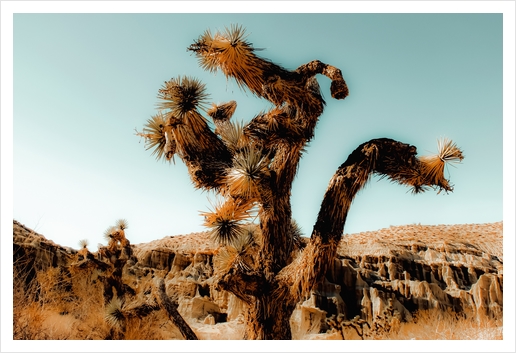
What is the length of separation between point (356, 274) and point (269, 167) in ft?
30.6

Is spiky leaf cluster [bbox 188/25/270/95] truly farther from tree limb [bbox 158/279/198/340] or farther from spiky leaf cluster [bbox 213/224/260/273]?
tree limb [bbox 158/279/198/340]

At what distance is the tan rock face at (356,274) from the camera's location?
977 centimetres

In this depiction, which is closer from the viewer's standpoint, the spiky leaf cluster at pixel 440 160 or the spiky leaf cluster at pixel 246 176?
the spiky leaf cluster at pixel 246 176

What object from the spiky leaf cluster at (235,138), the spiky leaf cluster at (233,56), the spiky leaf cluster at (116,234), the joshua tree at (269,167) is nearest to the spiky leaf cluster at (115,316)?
the spiky leaf cluster at (116,234)

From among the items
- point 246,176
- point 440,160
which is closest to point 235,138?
point 246,176

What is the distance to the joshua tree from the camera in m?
4.05

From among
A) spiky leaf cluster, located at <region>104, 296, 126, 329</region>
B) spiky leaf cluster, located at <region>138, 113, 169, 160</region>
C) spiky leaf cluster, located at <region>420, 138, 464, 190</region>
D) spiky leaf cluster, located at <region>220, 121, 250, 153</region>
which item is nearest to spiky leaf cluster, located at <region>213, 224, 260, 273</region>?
spiky leaf cluster, located at <region>220, 121, 250, 153</region>

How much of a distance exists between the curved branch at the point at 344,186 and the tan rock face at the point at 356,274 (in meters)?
4.17

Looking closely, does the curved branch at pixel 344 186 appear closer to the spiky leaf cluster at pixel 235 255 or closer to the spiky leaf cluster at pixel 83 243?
the spiky leaf cluster at pixel 235 255

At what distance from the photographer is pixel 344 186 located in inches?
160

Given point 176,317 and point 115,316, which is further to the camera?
point 115,316

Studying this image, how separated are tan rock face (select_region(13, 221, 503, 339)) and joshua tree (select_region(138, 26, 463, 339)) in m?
3.58

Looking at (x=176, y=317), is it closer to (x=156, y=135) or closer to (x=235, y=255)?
(x=235, y=255)

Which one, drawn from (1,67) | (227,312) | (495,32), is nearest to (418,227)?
(227,312)
